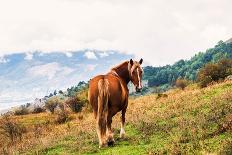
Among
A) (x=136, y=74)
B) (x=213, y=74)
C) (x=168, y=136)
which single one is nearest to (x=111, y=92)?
(x=136, y=74)

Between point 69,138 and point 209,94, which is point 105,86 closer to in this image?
point 69,138

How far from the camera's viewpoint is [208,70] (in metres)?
55.4

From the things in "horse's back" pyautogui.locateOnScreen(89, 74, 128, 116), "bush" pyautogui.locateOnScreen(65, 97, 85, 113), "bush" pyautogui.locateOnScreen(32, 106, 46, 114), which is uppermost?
"horse's back" pyautogui.locateOnScreen(89, 74, 128, 116)

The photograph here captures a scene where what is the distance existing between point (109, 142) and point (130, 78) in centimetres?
335

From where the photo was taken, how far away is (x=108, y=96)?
17.8 metres

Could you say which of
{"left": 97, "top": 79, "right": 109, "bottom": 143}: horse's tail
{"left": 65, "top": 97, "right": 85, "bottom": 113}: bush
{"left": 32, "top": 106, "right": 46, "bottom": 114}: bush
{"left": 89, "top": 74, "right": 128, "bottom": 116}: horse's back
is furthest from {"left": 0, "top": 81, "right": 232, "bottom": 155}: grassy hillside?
{"left": 32, "top": 106, "right": 46, "bottom": 114}: bush

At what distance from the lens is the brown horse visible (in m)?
17.6

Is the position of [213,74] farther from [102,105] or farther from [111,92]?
[102,105]

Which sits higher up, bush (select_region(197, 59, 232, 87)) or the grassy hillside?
bush (select_region(197, 59, 232, 87))

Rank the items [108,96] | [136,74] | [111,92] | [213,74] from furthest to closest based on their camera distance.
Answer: [213,74], [136,74], [111,92], [108,96]

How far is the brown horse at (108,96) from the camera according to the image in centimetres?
1761

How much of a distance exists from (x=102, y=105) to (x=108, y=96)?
Result: 511mm

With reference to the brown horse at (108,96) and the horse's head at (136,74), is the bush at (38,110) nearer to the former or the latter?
the horse's head at (136,74)

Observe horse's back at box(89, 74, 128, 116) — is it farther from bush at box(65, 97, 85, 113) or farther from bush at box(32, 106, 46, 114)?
bush at box(32, 106, 46, 114)
